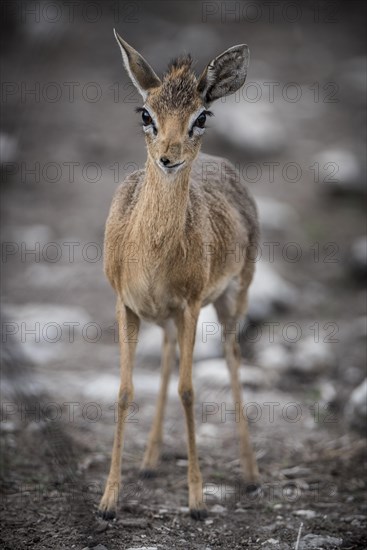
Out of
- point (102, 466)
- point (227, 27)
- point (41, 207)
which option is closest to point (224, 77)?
point (102, 466)

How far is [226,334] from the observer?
326 inches

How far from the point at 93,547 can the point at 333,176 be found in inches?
454

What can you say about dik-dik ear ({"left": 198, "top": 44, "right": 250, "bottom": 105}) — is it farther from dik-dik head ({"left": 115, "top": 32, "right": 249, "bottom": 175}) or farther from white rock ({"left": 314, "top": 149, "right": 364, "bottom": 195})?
white rock ({"left": 314, "top": 149, "right": 364, "bottom": 195})

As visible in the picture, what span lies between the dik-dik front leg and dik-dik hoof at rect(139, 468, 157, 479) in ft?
3.31

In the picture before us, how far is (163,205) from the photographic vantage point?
6.44m

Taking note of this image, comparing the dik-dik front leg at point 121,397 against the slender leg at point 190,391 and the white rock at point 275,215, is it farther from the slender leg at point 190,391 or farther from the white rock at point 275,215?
the white rock at point 275,215

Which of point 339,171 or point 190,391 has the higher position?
point 339,171

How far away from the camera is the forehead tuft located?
618 cm

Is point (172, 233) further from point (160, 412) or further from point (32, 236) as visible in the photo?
point (32, 236)

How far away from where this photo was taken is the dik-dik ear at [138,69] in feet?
21.1

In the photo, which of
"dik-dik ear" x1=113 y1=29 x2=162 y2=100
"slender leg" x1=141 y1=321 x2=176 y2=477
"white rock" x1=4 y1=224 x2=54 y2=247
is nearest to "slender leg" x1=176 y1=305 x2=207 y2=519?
"slender leg" x1=141 y1=321 x2=176 y2=477

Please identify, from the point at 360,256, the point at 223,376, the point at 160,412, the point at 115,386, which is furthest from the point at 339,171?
the point at 160,412

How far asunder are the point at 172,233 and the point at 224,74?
1.37 m

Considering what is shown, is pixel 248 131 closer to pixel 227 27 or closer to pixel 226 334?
pixel 227 27
